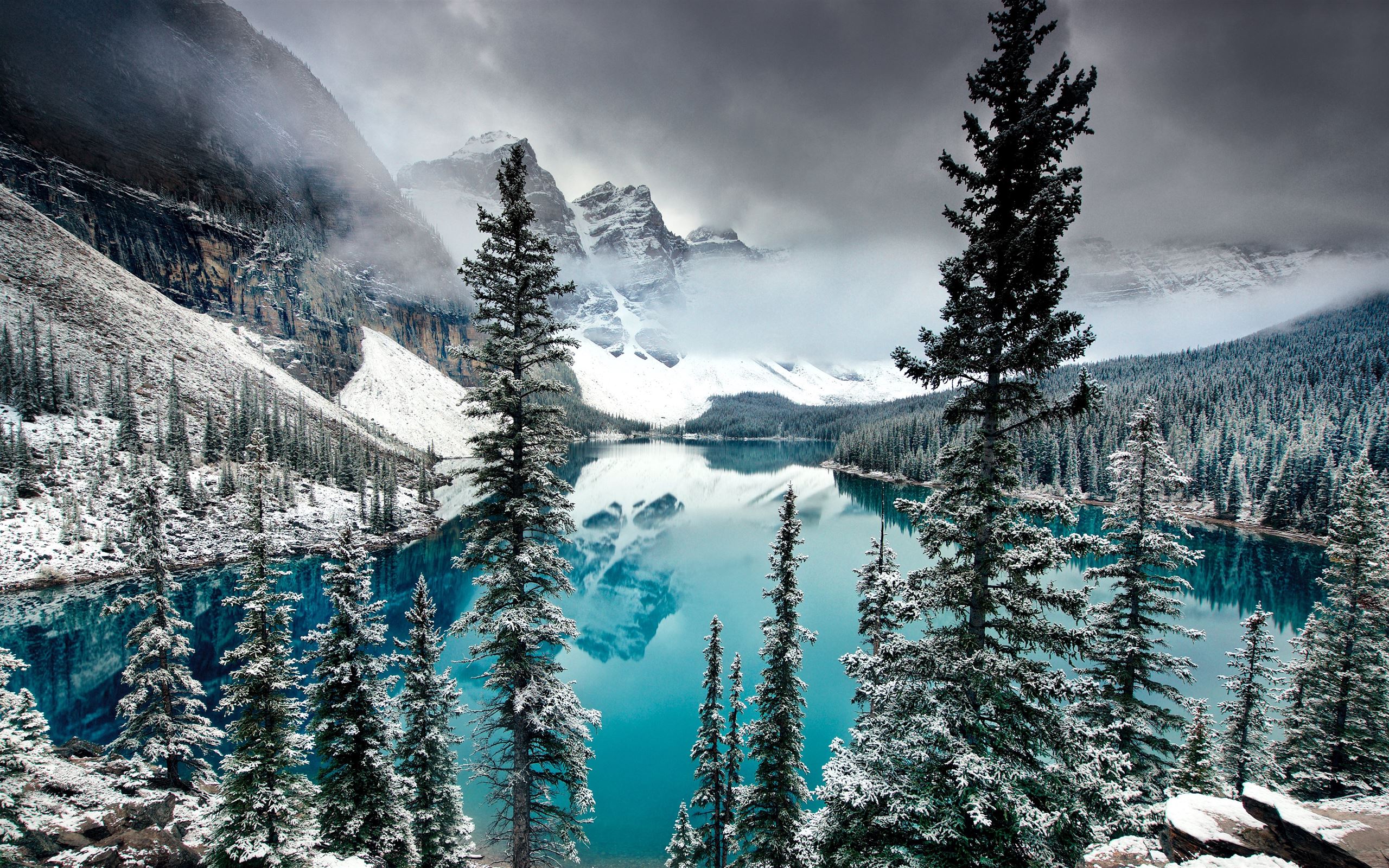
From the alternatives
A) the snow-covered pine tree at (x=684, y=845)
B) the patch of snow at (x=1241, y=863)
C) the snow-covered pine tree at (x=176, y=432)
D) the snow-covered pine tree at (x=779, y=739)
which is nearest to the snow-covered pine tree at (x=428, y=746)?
the snow-covered pine tree at (x=684, y=845)

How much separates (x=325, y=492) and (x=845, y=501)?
3508 inches

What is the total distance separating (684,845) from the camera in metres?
16.1

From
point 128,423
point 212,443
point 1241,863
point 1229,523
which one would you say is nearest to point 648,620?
point 1241,863

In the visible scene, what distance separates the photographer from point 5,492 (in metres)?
45.7

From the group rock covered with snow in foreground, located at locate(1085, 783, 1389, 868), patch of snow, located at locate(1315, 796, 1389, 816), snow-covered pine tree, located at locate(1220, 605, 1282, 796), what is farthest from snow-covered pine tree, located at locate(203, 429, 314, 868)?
snow-covered pine tree, located at locate(1220, 605, 1282, 796)

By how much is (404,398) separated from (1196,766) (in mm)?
180686

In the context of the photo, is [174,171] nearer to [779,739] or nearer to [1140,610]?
[779,739]

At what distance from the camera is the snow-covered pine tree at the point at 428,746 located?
14805mm

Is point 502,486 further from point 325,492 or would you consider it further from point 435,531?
point 325,492

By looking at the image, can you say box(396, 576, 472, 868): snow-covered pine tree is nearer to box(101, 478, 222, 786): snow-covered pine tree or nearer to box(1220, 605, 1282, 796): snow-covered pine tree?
box(101, 478, 222, 786): snow-covered pine tree

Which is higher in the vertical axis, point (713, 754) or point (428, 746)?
point (428, 746)

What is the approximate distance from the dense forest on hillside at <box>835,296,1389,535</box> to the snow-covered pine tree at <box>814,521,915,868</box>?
3455 centimetres

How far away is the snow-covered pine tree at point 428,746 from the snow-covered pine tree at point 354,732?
1711mm

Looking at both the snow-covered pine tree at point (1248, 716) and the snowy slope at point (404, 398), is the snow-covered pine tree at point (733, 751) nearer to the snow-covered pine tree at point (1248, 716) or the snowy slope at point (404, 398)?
the snow-covered pine tree at point (1248, 716)
